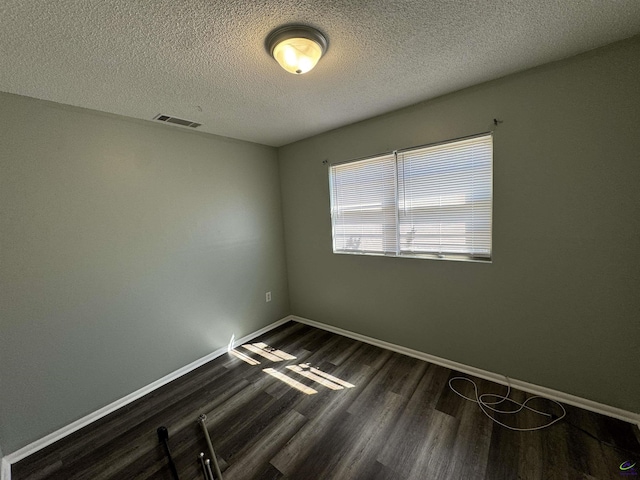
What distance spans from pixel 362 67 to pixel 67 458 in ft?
10.6

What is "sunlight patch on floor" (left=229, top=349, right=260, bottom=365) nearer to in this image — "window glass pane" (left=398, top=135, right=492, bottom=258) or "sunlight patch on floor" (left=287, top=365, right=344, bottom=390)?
"sunlight patch on floor" (left=287, top=365, right=344, bottom=390)

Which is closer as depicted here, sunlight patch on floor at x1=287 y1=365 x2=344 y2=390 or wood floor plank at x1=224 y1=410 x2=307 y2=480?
wood floor plank at x1=224 y1=410 x2=307 y2=480

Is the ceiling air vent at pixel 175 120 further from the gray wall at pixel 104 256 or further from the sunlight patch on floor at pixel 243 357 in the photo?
the sunlight patch on floor at pixel 243 357

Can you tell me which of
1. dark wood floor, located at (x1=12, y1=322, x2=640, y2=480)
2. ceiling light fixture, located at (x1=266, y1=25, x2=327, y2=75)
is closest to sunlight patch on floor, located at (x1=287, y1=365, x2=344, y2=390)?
dark wood floor, located at (x1=12, y1=322, x2=640, y2=480)

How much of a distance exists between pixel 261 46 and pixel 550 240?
2.29 metres

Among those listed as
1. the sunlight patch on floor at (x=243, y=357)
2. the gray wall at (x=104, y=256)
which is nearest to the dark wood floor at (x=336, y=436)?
the sunlight patch on floor at (x=243, y=357)

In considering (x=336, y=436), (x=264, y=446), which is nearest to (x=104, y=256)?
(x=264, y=446)

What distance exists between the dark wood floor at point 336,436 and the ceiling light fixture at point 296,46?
7.64 ft

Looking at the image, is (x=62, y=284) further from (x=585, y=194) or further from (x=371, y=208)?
(x=585, y=194)

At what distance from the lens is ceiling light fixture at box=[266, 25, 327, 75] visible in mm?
1251

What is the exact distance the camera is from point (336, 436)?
1.68 metres

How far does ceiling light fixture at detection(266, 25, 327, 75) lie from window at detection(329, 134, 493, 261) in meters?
1.34

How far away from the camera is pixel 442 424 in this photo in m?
1.73

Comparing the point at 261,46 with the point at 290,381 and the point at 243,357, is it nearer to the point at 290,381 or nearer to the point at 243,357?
the point at 290,381
